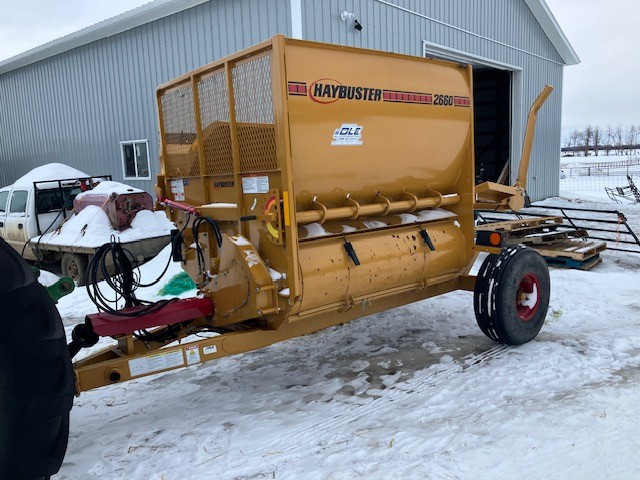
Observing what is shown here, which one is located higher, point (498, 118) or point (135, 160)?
point (498, 118)

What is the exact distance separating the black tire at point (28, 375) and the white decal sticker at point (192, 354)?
1.19m

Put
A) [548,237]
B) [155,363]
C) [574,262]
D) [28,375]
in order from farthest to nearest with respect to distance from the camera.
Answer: [548,237], [574,262], [155,363], [28,375]

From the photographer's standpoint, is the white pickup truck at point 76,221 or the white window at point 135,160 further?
the white window at point 135,160

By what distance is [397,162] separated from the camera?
14.9 feet

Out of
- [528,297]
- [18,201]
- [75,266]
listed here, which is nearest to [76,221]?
[75,266]

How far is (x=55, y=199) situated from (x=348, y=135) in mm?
8631

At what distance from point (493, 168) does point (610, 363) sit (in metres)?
13.8

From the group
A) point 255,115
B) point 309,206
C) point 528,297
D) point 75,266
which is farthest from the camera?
point 75,266

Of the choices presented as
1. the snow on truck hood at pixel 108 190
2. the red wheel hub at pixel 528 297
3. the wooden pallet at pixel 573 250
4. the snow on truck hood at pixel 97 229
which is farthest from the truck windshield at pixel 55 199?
the wooden pallet at pixel 573 250

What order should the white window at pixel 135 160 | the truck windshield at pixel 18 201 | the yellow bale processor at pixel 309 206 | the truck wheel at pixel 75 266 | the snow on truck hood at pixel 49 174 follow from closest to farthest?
the yellow bale processor at pixel 309 206, the truck wheel at pixel 75 266, the truck windshield at pixel 18 201, the snow on truck hood at pixel 49 174, the white window at pixel 135 160

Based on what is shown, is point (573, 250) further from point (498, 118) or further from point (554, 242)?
point (498, 118)

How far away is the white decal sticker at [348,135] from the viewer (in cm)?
408

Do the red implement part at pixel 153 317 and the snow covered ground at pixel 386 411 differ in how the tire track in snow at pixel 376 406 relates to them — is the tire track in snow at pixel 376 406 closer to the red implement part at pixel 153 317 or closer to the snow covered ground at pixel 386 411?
the snow covered ground at pixel 386 411

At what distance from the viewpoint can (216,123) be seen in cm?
443
